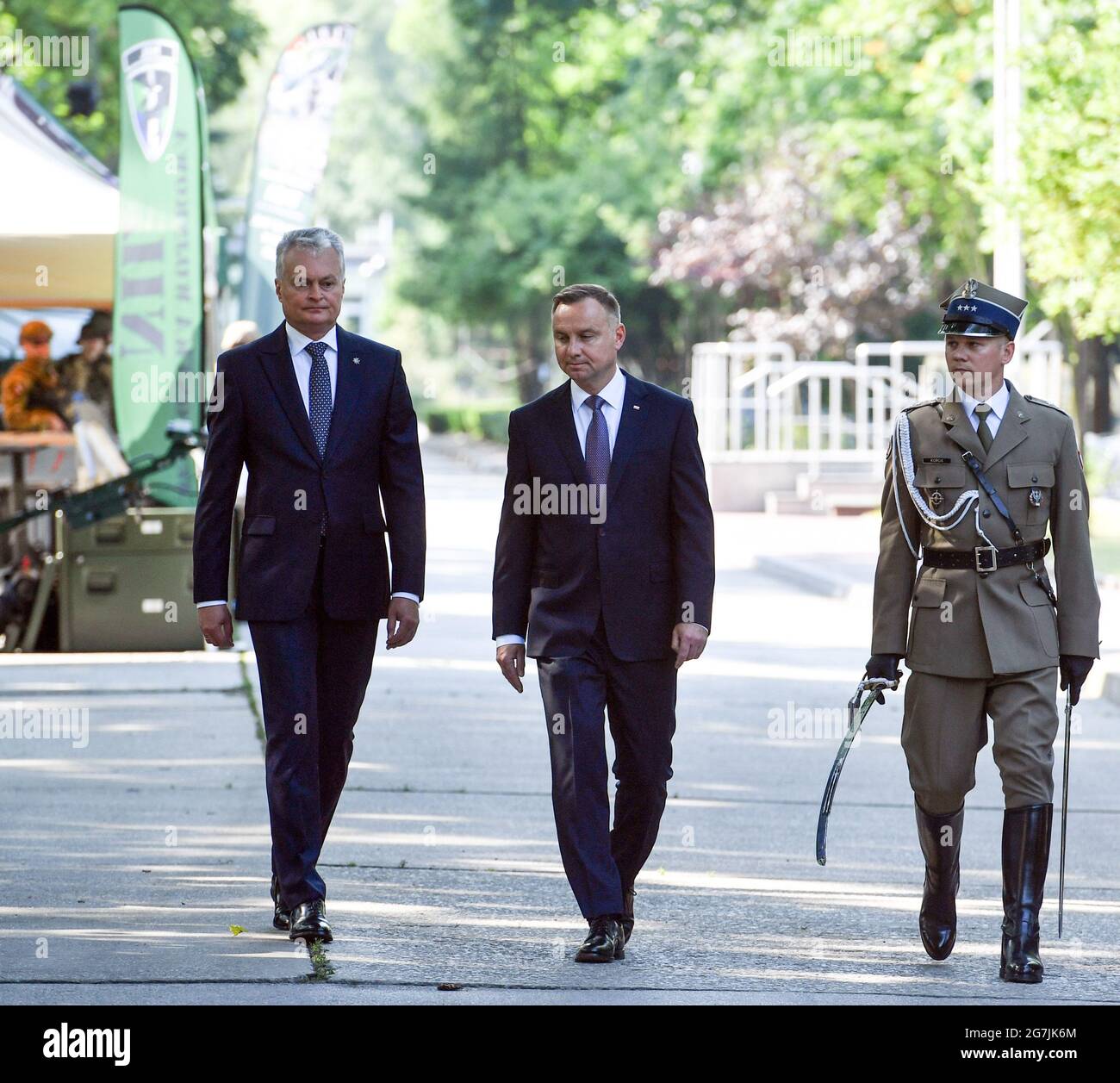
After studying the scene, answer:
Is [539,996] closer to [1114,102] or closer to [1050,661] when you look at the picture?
[1050,661]

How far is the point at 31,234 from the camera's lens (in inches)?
592

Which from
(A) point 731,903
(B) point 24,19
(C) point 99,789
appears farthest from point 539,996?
(B) point 24,19

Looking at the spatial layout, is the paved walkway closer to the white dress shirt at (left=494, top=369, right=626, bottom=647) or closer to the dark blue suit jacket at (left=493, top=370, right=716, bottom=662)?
the dark blue suit jacket at (left=493, top=370, right=716, bottom=662)

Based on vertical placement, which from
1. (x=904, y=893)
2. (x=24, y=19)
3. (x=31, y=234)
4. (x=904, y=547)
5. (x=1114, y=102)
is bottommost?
(x=904, y=893)

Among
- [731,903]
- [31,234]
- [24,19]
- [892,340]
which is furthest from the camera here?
[892,340]

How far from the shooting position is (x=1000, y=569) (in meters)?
5.80

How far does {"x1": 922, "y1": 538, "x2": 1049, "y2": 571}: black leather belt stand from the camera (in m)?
5.79

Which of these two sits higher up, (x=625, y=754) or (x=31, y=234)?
(x=31, y=234)

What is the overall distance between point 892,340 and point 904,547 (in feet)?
102

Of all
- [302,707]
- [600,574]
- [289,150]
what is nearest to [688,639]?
[600,574]

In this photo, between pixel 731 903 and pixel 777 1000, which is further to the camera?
pixel 731 903

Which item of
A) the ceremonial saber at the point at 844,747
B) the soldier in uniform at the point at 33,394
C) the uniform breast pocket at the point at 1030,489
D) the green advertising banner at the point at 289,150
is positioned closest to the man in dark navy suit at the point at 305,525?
the ceremonial saber at the point at 844,747

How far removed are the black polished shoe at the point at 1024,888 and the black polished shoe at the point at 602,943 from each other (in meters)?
1.04
